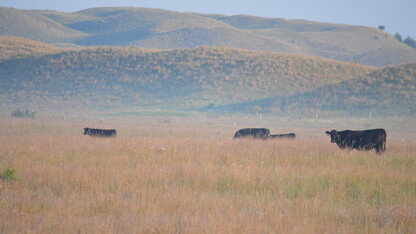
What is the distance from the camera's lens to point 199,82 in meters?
71.4

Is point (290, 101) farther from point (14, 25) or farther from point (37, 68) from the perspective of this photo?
point (14, 25)

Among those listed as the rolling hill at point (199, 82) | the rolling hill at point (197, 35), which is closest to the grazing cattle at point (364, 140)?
the rolling hill at point (199, 82)

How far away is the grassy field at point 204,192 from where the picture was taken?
6.81m

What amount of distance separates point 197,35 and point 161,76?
252 ft

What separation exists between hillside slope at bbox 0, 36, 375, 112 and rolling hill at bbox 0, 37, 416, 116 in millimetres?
155

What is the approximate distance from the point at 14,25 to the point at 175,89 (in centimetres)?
9658

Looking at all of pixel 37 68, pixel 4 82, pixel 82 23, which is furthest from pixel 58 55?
pixel 82 23

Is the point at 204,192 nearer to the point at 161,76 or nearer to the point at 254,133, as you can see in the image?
the point at 254,133

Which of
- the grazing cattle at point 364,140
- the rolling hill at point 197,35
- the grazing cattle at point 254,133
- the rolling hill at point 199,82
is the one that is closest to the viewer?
the grazing cattle at point 364,140

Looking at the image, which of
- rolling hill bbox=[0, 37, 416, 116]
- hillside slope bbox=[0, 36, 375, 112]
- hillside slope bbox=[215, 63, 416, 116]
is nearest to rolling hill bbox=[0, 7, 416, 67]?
hillside slope bbox=[0, 36, 375, 112]

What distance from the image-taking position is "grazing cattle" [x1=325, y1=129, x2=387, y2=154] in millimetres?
15984

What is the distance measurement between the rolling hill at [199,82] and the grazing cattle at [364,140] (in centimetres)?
3745

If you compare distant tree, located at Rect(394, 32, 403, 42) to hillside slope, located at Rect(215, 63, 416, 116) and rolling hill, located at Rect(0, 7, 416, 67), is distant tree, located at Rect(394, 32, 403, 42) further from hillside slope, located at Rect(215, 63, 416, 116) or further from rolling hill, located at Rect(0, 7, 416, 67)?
hillside slope, located at Rect(215, 63, 416, 116)

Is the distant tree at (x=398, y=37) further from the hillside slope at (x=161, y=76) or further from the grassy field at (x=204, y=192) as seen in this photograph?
the grassy field at (x=204, y=192)
